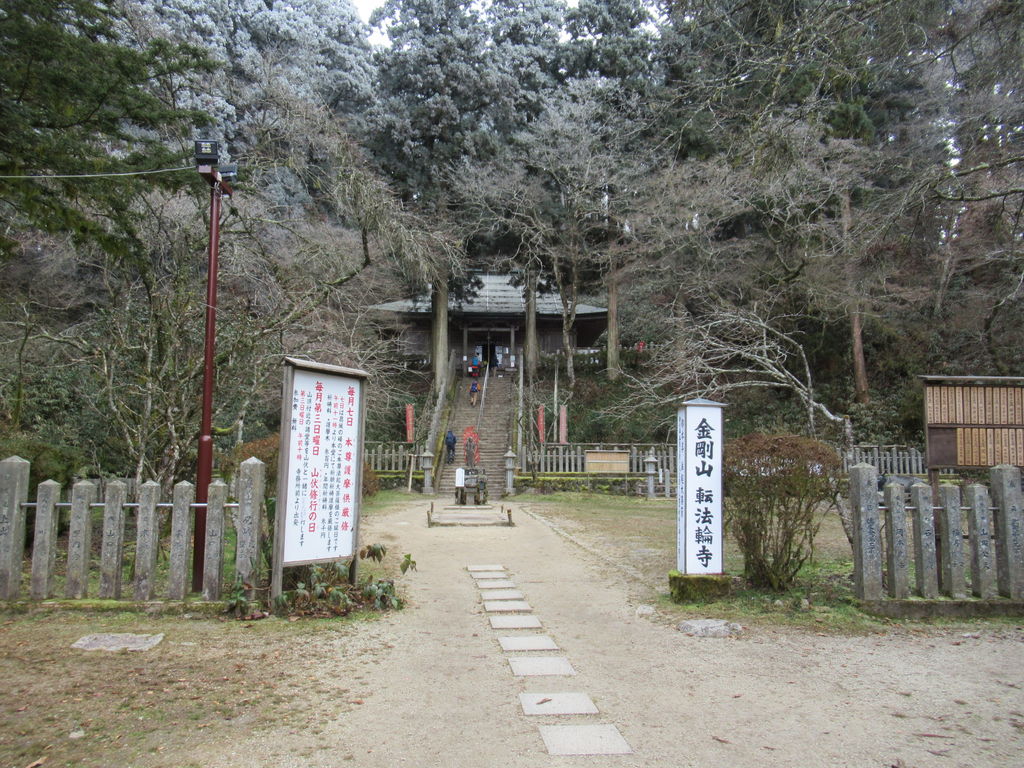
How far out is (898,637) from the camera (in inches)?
204

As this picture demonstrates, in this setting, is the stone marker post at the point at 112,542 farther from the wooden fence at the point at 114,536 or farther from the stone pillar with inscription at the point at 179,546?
the stone pillar with inscription at the point at 179,546

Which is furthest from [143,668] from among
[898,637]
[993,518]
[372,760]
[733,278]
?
[733,278]

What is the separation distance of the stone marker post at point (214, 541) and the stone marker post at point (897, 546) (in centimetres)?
550

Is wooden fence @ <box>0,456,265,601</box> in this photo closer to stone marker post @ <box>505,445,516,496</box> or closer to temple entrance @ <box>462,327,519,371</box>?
stone marker post @ <box>505,445,516,496</box>

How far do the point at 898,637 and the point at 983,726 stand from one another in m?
1.69

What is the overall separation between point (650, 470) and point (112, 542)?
14.4 meters

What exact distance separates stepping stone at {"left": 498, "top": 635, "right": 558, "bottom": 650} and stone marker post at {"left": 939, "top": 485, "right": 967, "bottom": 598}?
11.4ft

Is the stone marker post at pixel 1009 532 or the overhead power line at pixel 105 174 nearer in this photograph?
the stone marker post at pixel 1009 532

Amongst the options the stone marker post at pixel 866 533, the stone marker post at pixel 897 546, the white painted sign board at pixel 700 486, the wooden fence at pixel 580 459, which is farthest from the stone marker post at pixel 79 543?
the wooden fence at pixel 580 459

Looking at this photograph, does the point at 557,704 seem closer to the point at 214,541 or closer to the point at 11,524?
the point at 214,541

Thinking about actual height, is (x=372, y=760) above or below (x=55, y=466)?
below

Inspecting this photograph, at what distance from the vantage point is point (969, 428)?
6.73 m

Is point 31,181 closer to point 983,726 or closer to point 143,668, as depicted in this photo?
point 143,668

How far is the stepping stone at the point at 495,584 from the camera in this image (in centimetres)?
695
